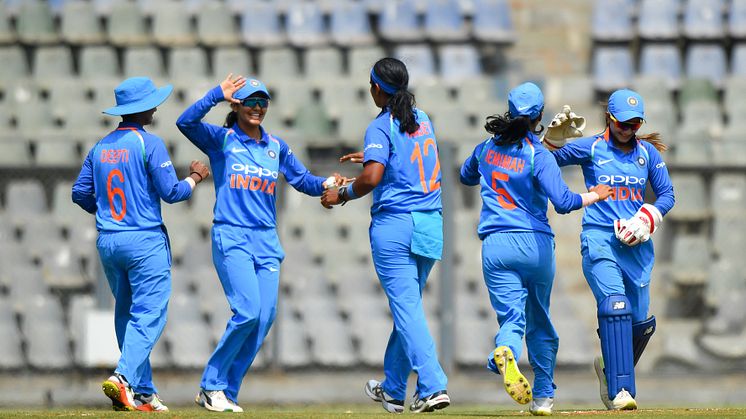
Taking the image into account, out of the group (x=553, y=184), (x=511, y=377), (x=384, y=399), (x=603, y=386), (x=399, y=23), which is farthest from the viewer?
(x=399, y=23)

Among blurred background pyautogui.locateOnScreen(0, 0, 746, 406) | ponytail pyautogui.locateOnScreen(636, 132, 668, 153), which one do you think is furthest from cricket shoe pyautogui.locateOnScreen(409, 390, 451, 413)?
blurred background pyautogui.locateOnScreen(0, 0, 746, 406)

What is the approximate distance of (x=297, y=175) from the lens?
896 centimetres

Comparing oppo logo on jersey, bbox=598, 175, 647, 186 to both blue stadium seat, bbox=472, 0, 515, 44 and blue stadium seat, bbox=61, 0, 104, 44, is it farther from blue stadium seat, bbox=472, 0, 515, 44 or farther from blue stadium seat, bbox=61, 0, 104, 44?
blue stadium seat, bbox=61, 0, 104, 44

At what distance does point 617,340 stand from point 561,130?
145cm

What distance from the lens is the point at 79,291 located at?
13836 mm

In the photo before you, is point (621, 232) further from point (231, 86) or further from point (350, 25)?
point (350, 25)

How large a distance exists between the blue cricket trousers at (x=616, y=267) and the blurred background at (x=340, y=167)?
398 centimetres

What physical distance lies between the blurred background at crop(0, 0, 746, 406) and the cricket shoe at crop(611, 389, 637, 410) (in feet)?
13.8

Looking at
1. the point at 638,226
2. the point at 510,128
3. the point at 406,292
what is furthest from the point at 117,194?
the point at 638,226

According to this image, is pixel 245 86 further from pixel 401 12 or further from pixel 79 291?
pixel 401 12

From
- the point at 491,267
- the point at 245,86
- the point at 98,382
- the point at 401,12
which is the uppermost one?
the point at 401,12

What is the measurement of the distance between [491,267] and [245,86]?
2016 mm

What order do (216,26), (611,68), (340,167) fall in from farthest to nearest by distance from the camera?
(216,26) → (611,68) → (340,167)

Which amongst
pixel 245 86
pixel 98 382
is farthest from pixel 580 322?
pixel 245 86
